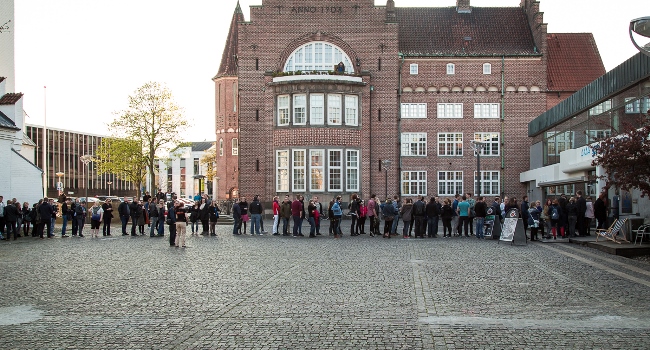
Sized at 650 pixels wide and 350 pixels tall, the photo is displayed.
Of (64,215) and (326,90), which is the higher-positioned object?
(326,90)

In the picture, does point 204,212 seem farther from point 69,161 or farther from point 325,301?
point 69,161

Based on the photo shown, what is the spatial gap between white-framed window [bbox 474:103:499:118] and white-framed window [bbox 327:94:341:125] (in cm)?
1124

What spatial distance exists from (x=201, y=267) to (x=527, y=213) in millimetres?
16261

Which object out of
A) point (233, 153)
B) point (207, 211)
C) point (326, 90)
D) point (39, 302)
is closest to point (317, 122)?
point (326, 90)

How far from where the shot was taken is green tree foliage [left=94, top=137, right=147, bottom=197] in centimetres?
6297

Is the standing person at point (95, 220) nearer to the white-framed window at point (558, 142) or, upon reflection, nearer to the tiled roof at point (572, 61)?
the white-framed window at point (558, 142)

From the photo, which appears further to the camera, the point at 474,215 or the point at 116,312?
the point at 474,215

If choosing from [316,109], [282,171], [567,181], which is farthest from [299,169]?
[567,181]

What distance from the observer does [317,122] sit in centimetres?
5031

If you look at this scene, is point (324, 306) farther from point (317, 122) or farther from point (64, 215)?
point (317, 122)

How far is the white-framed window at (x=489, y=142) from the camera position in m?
55.4

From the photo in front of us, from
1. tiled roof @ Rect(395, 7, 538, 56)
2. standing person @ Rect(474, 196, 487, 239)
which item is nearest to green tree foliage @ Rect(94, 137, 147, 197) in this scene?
tiled roof @ Rect(395, 7, 538, 56)

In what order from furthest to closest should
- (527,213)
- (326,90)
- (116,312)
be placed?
(326,90)
(527,213)
(116,312)

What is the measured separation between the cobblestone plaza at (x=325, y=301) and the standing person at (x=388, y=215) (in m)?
8.82
